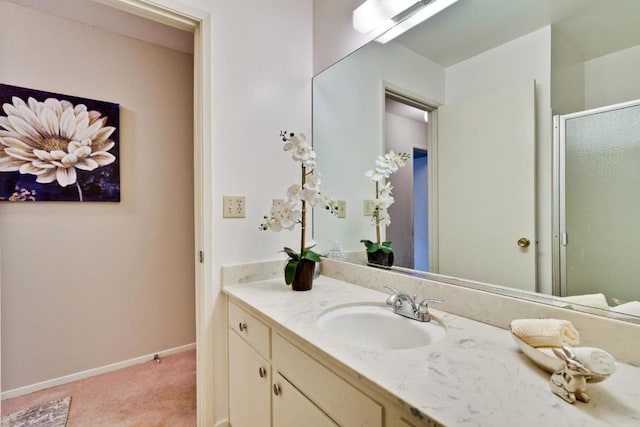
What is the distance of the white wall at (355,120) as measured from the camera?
4.52ft

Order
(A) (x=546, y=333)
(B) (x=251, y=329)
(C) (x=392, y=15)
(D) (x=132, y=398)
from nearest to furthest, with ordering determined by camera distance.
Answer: (A) (x=546, y=333) → (B) (x=251, y=329) → (C) (x=392, y=15) → (D) (x=132, y=398)

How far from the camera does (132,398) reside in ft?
5.82

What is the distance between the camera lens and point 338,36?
1.59 meters

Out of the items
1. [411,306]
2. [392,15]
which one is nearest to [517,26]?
[392,15]

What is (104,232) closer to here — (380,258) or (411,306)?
(380,258)

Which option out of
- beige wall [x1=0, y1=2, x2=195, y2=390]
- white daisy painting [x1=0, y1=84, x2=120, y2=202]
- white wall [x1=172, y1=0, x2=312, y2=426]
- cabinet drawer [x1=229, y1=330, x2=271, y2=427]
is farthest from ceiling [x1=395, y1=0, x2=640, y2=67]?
white daisy painting [x1=0, y1=84, x2=120, y2=202]

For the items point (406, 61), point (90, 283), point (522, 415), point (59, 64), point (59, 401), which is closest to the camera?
point (522, 415)

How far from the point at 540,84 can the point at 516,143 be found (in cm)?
19

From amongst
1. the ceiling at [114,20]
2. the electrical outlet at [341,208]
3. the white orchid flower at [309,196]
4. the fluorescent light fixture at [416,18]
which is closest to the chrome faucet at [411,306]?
the white orchid flower at [309,196]

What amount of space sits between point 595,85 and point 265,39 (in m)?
1.40

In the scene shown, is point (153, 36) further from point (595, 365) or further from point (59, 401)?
point (595, 365)

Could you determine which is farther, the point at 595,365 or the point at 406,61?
the point at 406,61

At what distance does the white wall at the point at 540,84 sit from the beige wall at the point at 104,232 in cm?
216

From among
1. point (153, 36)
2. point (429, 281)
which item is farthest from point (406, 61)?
point (153, 36)
